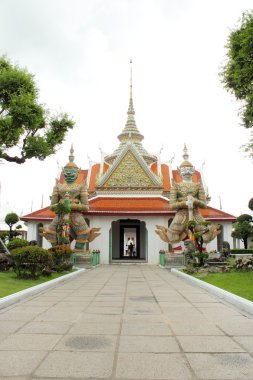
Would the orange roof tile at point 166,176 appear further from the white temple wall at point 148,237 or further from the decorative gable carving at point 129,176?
the white temple wall at point 148,237

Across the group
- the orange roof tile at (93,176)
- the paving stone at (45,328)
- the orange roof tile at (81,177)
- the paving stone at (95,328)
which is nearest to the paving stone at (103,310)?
the paving stone at (95,328)

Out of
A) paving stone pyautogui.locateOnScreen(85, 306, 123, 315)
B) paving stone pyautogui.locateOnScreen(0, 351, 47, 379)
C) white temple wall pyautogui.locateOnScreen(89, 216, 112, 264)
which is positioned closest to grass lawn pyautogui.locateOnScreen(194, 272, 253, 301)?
paving stone pyautogui.locateOnScreen(85, 306, 123, 315)

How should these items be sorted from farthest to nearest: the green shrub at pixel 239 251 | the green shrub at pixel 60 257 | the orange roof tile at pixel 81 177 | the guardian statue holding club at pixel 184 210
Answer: the orange roof tile at pixel 81 177, the green shrub at pixel 239 251, the guardian statue holding club at pixel 184 210, the green shrub at pixel 60 257

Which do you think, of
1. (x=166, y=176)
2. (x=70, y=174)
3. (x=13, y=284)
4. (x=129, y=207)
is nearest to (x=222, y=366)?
(x=13, y=284)

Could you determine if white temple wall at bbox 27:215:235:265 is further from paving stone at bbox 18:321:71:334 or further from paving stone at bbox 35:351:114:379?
paving stone at bbox 35:351:114:379

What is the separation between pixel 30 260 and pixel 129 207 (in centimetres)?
1242

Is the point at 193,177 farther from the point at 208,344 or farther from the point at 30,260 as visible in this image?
the point at 208,344

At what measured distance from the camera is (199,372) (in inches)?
121

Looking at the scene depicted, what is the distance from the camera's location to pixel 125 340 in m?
4.15

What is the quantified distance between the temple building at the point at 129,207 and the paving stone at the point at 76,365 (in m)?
17.3

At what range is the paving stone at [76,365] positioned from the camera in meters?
3.03

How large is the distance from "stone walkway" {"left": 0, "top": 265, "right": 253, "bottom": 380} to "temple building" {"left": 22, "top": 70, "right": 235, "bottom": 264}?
14.6 meters

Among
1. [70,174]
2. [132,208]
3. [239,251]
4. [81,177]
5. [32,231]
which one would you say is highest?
[81,177]

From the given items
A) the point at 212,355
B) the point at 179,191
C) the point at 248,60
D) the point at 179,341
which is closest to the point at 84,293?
the point at 179,341
